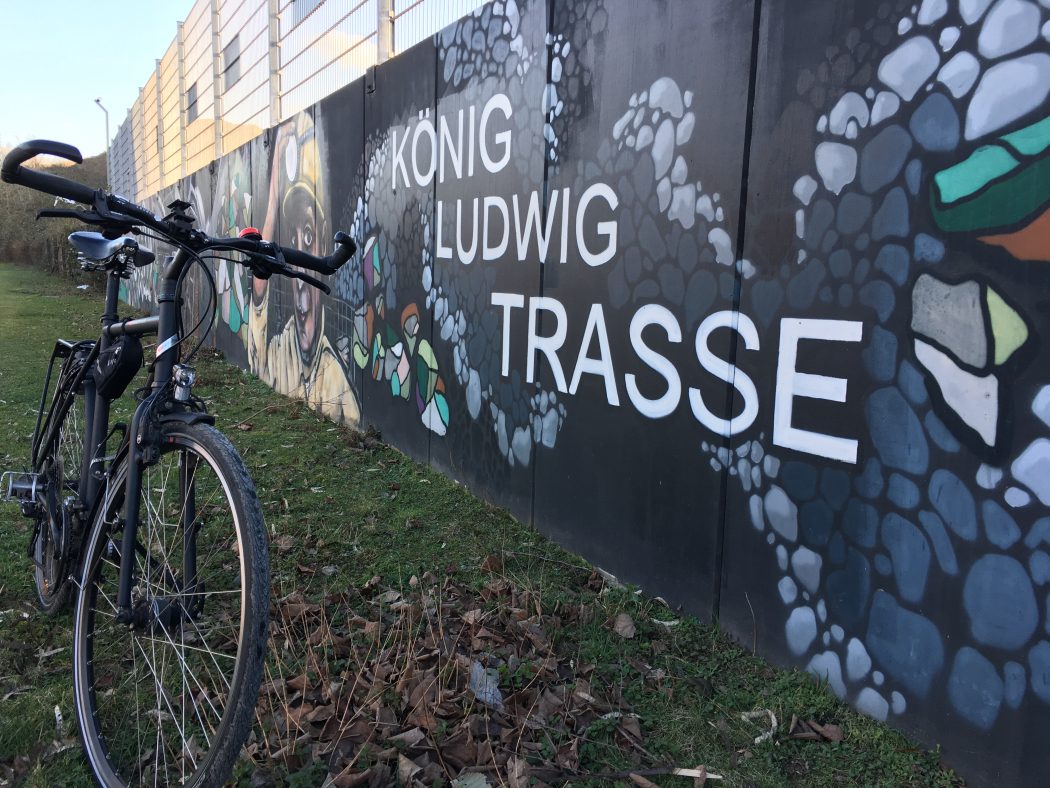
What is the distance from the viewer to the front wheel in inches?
66.7

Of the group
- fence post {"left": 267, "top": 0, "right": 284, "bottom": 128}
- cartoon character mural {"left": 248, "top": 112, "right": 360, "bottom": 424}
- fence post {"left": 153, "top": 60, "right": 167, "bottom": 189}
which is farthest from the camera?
fence post {"left": 153, "top": 60, "right": 167, "bottom": 189}

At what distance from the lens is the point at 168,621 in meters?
1.86

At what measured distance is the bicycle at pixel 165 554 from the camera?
5.16ft

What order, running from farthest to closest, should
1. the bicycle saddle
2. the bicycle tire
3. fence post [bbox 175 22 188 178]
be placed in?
1. fence post [bbox 175 22 188 178]
2. the bicycle tire
3. the bicycle saddle

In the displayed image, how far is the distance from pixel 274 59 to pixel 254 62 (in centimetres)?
114

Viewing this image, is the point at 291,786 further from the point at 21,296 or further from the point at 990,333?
the point at 21,296

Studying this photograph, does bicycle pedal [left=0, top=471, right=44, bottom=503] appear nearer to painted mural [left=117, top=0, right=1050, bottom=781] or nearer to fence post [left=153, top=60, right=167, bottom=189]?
painted mural [left=117, top=0, right=1050, bottom=781]

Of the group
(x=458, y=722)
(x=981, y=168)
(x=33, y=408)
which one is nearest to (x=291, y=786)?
(x=458, y=722)

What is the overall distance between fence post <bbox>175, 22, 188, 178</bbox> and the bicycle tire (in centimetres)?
1288

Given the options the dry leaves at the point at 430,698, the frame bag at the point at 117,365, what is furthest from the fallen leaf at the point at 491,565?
the frame bag at the point at 117,365

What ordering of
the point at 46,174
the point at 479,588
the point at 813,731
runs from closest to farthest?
the point at 46,174 < the point at 813,731 < the point at 479,588

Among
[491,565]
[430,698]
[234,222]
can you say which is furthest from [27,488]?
[234,222]

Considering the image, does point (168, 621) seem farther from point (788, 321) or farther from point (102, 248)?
point (788, 321)

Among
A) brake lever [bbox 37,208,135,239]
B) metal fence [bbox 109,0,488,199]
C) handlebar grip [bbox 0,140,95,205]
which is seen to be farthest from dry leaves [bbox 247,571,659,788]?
metal fence [bbox 109,0,488,199]
